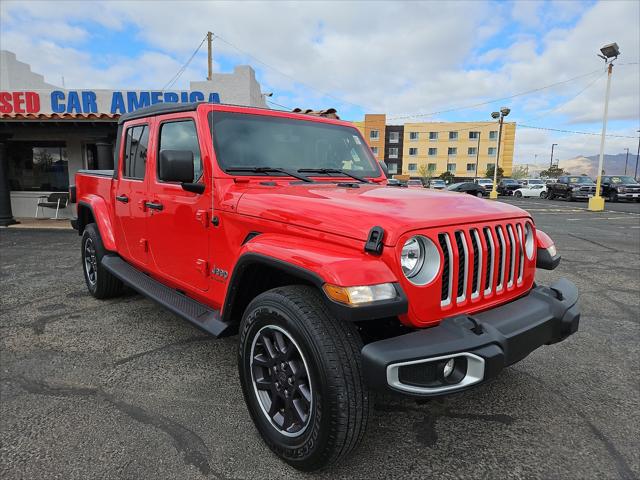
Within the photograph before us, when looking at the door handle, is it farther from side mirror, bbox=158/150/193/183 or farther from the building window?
the building window

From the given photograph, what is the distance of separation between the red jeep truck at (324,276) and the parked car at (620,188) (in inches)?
1098

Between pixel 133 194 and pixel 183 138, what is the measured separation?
0.92 metres

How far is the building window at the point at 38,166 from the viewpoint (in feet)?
40.1

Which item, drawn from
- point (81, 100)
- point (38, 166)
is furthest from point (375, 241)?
point (38, 166)

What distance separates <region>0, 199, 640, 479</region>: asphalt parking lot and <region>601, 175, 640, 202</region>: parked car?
Answer: 1017 inches

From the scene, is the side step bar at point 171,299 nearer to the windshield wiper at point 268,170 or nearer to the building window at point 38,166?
the windshield wiper at point 268,170

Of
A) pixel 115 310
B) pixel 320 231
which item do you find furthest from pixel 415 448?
pixel 115 310

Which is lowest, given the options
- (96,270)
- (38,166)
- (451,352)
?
(96,270)

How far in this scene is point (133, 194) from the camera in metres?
3.76

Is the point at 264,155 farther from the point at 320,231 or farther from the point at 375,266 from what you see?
the point at 375,266

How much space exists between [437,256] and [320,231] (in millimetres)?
569

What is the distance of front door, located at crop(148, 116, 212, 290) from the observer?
113 inches

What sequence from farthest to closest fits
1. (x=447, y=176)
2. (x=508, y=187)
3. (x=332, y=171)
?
(x=447, y=176) → (x=508, y=187) → (x=332, y=171)

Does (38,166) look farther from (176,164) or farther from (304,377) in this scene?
(304,377)
